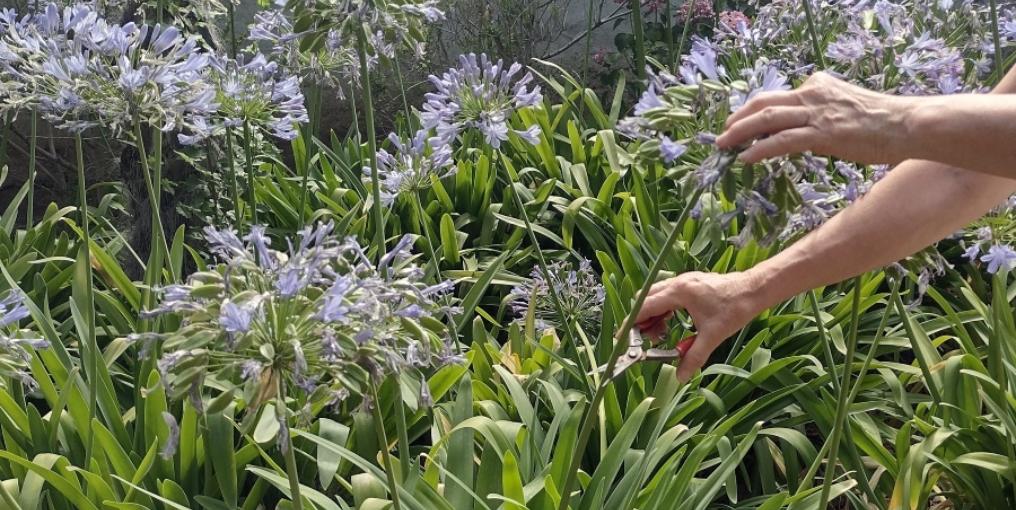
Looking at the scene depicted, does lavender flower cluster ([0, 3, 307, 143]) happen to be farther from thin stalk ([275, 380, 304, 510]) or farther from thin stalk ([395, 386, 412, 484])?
thin stalk ([275, 380, 304, 510])

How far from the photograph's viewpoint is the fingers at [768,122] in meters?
1.25

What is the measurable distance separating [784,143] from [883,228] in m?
0.50

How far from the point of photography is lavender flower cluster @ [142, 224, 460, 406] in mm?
1386

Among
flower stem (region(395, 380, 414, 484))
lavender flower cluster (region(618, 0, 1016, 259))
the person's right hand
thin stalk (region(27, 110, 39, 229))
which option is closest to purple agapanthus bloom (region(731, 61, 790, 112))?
lavender flower cluster (region(618, 0, 1016, 259))

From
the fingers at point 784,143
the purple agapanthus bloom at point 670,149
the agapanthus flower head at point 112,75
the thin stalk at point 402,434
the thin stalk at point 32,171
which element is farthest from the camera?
the thin stalk at point 32,171

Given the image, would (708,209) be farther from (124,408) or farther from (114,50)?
(124,408)

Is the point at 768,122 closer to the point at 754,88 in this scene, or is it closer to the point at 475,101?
the point at 754,88

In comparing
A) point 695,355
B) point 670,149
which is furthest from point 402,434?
point 670,149

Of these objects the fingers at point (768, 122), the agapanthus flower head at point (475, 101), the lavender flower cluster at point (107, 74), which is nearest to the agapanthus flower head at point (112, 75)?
the lavender flower cluster at point (107, 74)

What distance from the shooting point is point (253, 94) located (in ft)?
9.73

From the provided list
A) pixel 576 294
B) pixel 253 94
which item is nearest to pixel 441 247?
pixel 576 294

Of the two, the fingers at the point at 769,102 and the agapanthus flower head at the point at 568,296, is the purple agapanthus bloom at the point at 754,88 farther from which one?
the agapanthus flower head at the point at 568,296

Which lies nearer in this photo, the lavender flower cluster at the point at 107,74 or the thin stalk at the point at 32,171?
the lavender flower cluster at the point at 107,74

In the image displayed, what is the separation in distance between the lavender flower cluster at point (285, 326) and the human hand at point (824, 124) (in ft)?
1.77
